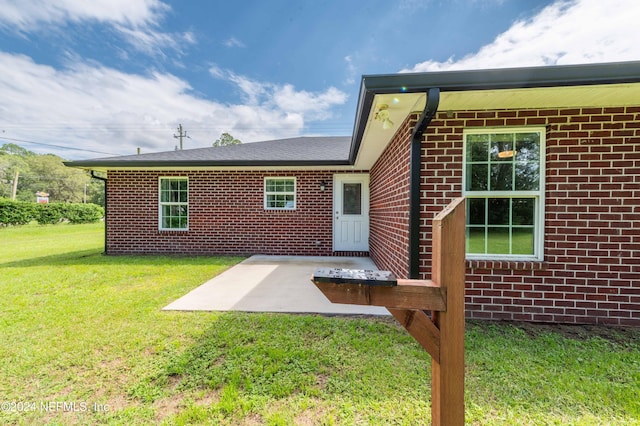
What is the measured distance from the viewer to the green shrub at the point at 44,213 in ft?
45.2

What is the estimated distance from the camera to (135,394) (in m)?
1.75

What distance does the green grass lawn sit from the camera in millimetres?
1579

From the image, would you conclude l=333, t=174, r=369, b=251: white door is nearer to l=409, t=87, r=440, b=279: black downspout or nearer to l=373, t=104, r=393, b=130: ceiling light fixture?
l=373, t=104, r=393, b=130: ceiling light fixture

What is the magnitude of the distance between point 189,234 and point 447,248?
7209mm

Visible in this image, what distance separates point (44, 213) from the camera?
15906mm

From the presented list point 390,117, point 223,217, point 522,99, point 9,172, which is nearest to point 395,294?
point 390,117

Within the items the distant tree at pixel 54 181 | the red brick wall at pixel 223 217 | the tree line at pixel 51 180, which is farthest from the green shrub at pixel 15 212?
the distant tree at pixel 54 181

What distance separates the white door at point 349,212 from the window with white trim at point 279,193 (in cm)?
118

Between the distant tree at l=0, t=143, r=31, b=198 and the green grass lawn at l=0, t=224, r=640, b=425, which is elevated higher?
the distant tree at l=0, t=143, r=31, b=198

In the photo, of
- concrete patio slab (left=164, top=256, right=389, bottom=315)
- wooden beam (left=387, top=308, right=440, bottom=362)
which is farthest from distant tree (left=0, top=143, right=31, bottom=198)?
wooden beam (left=387, top=308, right=440, bottom=362)

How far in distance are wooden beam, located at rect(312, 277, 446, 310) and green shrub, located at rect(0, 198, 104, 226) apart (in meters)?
20.9

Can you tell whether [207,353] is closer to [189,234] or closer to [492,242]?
[492,242]

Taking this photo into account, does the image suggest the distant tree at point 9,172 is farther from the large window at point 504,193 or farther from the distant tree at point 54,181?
the large window at point 504,193

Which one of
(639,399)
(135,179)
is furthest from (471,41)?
(135,179)
